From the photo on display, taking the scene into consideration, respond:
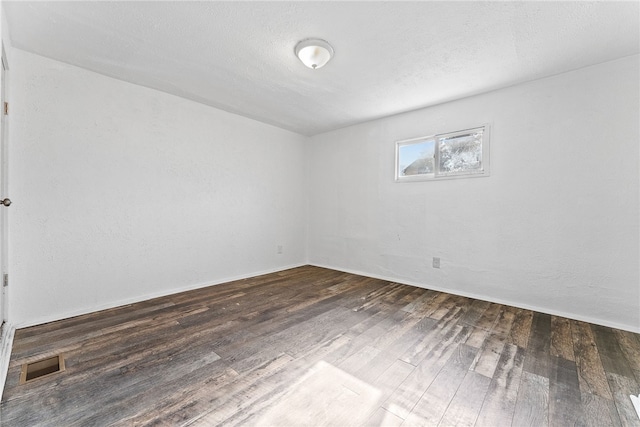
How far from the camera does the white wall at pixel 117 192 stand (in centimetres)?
234

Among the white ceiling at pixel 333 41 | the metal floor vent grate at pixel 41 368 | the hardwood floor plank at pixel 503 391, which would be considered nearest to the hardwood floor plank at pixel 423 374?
the hardwood floor plank at pixel 503 391

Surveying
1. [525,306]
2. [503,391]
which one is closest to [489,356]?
[503,391]

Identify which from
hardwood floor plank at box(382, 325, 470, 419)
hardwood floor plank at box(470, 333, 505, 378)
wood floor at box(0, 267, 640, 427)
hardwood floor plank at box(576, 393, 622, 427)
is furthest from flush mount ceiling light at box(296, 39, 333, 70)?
hardwood floor plank at box(576, 393, 622, 427)

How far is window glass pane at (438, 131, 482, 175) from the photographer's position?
3.19 m

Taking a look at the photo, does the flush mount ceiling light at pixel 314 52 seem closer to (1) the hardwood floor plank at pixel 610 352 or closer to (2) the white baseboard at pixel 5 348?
(2) the white baseboard at pixel 5 348

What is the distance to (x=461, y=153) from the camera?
3.31m

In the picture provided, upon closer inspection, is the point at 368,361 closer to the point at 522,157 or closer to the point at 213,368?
the point at 213,368

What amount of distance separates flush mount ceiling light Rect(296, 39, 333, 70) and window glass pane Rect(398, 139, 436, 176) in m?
1.94

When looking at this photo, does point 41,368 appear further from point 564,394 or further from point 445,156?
point 445,156

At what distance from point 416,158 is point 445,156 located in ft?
1.28

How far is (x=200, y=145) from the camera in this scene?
3453 millimetres

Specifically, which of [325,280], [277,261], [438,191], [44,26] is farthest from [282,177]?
[44,26]

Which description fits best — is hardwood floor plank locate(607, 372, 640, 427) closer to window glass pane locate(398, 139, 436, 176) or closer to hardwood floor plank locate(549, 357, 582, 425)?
hardwood floor plank locate(549, 357, 582, 425)

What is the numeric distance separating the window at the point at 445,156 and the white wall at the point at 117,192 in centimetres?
226
